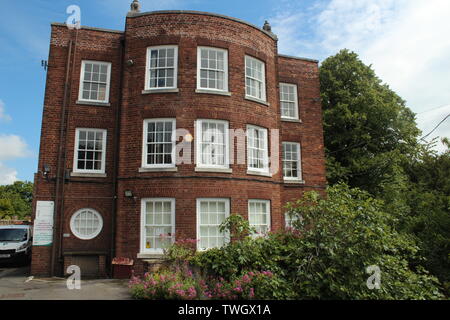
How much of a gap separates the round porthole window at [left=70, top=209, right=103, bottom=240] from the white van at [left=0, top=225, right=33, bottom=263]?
426 cm

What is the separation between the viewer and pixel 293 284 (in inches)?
317

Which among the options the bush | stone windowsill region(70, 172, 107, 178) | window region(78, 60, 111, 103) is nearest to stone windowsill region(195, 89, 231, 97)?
window region(78, 60, 111, 103)

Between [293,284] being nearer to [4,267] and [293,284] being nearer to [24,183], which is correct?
[4,267]

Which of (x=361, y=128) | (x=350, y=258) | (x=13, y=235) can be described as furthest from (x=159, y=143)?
(x=361, y=128)

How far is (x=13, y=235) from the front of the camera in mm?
16297

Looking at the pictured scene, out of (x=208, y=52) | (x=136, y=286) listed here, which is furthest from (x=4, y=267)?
(x=208, y=52)

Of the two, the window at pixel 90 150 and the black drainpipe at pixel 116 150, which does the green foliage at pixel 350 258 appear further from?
the window at pixel 90 150

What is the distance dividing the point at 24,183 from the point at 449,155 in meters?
96.7

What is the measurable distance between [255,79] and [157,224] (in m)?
7.83

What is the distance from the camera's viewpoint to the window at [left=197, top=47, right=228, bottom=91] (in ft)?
45.9

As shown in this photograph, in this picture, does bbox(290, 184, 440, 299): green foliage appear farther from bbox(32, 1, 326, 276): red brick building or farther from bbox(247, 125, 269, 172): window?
bbox(247, 125, 269, 172): window

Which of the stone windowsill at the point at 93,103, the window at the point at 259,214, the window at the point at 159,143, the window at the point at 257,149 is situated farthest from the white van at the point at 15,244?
the window at the point at 257,149

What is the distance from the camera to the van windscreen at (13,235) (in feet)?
52.7
